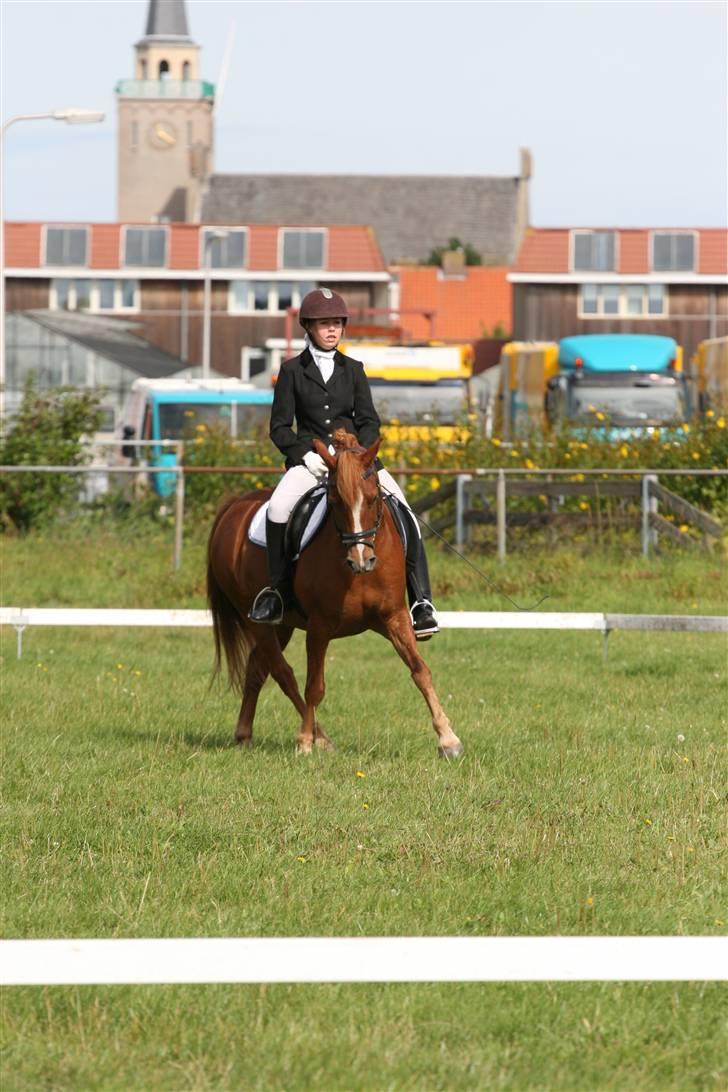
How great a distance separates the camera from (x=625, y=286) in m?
83.4

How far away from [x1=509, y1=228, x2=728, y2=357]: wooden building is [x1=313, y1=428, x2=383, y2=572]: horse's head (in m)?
72.7

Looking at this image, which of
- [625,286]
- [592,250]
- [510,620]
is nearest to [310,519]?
[510,620]

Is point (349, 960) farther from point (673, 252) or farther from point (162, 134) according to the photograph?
point (162, 134)

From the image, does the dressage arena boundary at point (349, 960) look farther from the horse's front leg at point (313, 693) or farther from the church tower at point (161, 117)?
the church tower at point (161, 117)

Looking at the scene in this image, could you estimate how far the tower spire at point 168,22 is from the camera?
179250 millimetres

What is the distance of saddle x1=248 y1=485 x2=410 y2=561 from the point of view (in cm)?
1131

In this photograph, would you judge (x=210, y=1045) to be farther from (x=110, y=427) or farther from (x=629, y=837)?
(x=110, y=427)

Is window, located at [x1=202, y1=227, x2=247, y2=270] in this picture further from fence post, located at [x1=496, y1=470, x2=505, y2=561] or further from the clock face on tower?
the clock face on tower

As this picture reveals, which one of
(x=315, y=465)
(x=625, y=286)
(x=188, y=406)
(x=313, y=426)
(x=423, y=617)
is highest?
(x=625, y=286)

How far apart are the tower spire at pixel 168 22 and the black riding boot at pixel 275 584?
17519cm

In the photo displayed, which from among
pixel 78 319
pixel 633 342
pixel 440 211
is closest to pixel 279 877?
pixel 633 342

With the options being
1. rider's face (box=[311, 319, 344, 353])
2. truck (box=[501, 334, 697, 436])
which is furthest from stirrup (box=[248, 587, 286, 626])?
truck (box=[501, 334, 697, 436])

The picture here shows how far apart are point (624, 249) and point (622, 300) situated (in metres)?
2.20

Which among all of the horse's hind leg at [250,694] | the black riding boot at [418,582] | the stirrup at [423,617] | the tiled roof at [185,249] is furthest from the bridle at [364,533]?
the tiled roof at [185,249]
